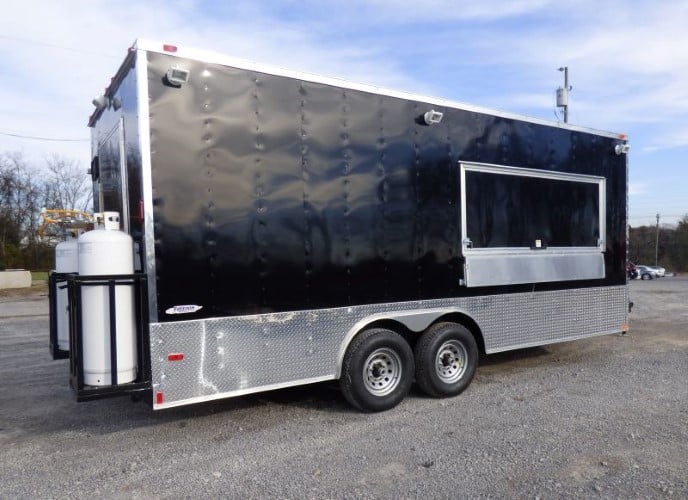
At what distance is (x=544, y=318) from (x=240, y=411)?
3688 mm

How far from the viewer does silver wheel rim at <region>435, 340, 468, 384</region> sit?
227 inches

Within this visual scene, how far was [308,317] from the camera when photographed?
193 inches

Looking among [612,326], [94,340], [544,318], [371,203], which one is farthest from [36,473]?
[612,326]

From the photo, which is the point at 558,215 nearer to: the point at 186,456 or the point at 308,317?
the point at 308,317

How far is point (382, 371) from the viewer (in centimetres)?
536

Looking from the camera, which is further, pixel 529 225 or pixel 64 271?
pixel 529 225

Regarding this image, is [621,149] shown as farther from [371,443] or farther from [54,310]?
[54,310]

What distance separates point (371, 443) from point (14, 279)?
2567 cm

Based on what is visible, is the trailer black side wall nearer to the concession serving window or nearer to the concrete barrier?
the concession serving window

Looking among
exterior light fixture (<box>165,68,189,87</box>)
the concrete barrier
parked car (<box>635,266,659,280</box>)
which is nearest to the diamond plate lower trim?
exterior light fixture (<box>165,68,189,87</box>)

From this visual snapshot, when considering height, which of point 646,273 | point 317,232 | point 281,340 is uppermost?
point 317,232

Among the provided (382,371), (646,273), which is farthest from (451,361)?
(646,273)

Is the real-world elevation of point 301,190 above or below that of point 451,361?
above

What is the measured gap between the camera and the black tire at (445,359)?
18.3 feet
